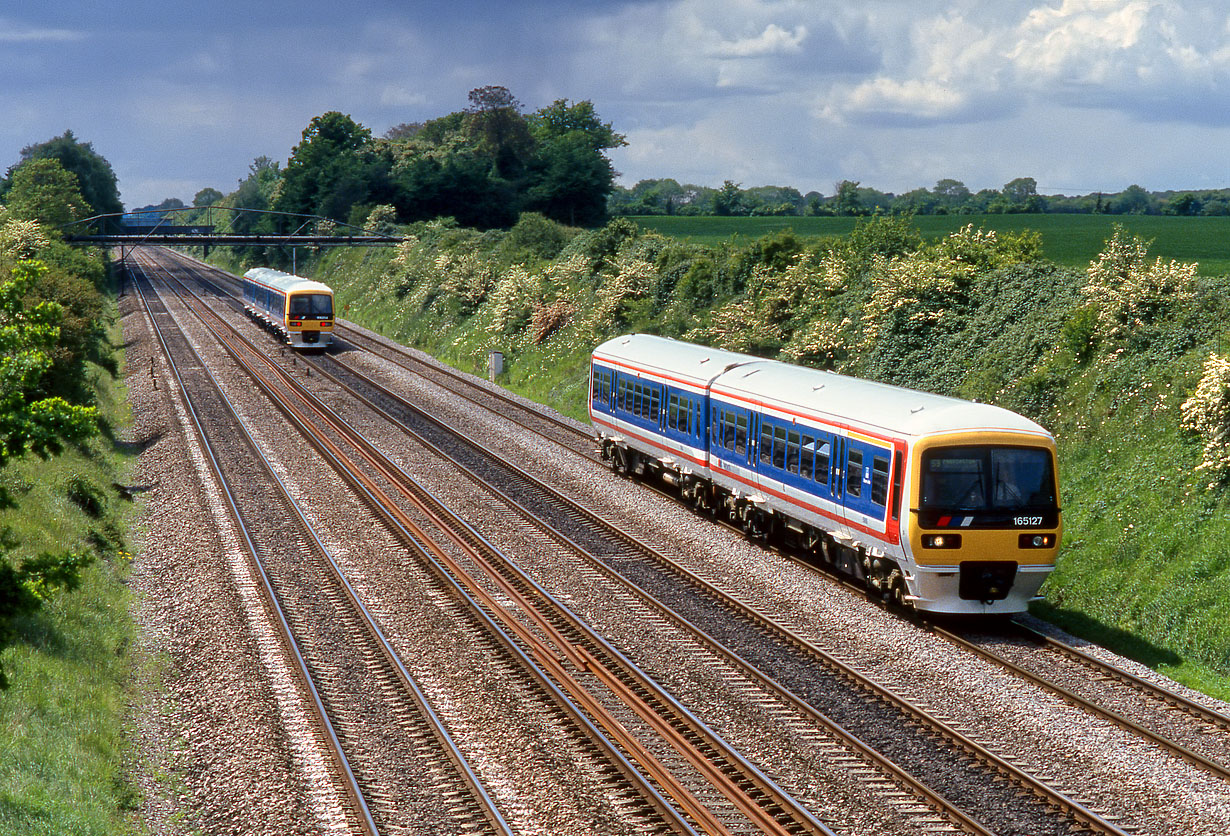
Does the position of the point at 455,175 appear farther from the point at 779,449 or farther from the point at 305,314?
the point at 779,449

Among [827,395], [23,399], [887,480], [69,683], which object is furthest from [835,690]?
[23,399]

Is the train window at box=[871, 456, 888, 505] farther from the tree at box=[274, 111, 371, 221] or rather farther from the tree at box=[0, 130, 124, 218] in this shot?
the tree at box=[0, 130, 124, 218]

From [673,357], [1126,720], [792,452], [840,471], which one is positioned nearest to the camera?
[1126,720]

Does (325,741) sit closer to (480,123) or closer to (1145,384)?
(1145,384)

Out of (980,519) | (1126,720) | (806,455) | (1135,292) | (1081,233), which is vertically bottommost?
(1126,720)

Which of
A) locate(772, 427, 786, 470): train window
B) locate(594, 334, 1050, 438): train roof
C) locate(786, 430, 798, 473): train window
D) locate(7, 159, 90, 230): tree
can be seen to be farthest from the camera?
locate(7, 159, 90, 230): tree

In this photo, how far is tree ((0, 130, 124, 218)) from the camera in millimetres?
126750

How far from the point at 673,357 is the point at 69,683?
16.1m

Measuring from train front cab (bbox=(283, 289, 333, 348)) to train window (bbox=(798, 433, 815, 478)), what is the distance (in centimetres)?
4062

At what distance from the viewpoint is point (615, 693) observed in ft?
48.1

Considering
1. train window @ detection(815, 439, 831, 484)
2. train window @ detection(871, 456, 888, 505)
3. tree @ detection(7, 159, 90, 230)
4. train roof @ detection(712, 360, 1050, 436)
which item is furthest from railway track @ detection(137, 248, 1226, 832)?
tree @ detection(7, 159, 90, 230)

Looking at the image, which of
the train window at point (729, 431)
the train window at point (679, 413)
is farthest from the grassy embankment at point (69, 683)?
the train window at point (679, 413)

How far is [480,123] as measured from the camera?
110 m

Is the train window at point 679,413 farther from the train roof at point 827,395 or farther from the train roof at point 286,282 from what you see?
the train roof at point 286,282
